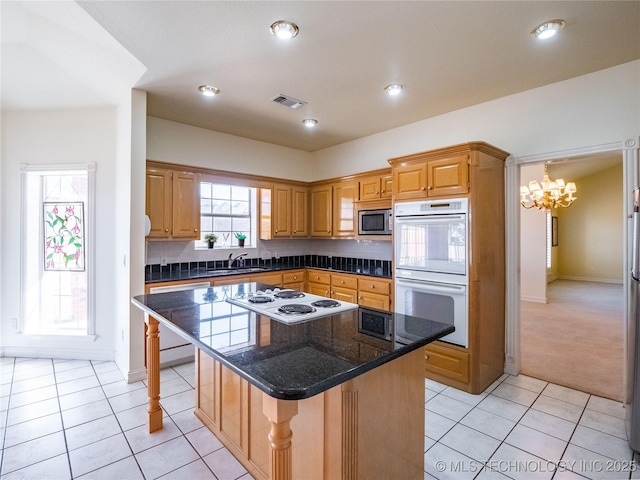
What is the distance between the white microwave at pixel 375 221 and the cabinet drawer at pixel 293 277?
104 centimetres

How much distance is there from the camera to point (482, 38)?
2.24 metres

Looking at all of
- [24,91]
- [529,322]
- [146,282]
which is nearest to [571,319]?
[529,322]

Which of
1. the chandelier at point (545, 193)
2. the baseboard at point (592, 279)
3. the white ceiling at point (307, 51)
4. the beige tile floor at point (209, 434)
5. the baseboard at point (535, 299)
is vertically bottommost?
the beige tile floor at point (209, 434)

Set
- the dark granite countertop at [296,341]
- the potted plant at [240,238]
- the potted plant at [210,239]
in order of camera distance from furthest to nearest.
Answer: the potted plant at [240,238] < the potted plant at [210,239] < the dark granite countertop at [296,341]

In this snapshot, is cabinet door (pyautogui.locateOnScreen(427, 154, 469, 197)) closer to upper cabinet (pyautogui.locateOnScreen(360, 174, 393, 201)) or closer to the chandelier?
upper cabinet (pyautogui.locateOnScreen(360, 174, 393, 201))

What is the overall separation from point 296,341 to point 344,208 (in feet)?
10.8

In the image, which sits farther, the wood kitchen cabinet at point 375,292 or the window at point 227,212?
the window at point 227,212

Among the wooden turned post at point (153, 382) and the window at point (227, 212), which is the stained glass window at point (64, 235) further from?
the wooden turned post at point (153, 382)

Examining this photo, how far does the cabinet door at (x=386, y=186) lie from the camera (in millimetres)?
3953

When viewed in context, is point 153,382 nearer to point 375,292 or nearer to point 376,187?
point 375,292

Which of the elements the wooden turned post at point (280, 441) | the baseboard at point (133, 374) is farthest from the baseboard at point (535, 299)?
the wooden turned post at point (280, 441)

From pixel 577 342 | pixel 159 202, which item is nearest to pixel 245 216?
pixel 159 202

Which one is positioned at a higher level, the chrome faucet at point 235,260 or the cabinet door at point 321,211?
the cabinet door at point 321,211

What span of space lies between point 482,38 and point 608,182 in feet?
31.1
